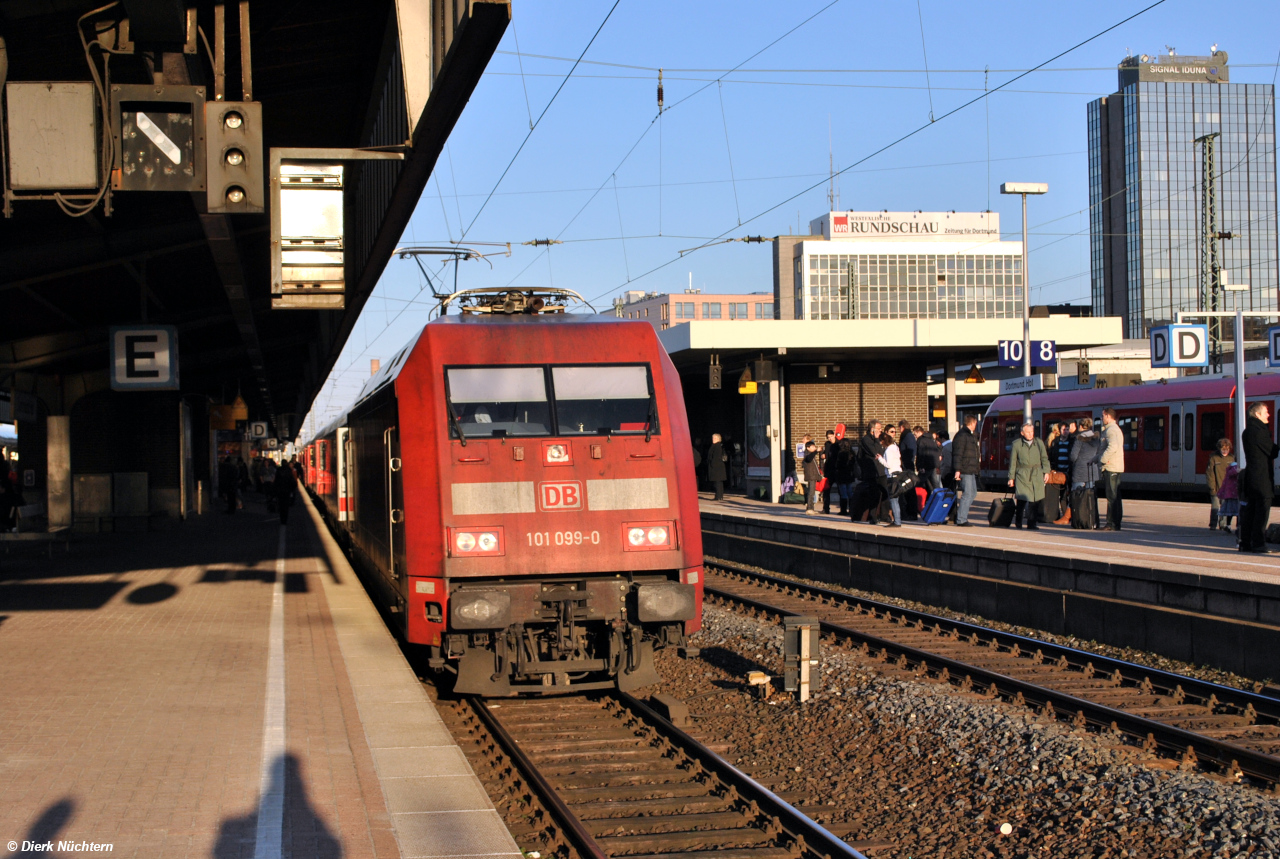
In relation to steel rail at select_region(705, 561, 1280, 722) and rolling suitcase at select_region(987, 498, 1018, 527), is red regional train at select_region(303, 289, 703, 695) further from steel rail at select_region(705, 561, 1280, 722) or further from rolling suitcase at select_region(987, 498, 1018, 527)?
rolling suitcase at select_region(987, 498, 1018, 527)

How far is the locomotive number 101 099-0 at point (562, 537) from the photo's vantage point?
27.5 ft

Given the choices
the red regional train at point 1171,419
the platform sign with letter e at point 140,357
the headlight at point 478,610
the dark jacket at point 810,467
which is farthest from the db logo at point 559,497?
the red regional train at point 1171,419

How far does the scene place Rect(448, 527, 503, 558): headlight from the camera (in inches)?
325

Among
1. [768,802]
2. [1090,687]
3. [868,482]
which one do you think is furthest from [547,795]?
[868,482]

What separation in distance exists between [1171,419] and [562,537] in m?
24.6

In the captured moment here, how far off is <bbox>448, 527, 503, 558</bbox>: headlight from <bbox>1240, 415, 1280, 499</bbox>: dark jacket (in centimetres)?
840

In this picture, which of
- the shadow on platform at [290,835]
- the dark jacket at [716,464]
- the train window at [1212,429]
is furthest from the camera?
the dark jacket at [716,464]

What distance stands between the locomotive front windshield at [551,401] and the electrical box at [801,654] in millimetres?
1824

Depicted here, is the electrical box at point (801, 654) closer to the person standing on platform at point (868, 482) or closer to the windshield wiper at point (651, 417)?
the windshield wiper at point (651, 417)

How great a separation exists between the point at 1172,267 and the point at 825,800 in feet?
519

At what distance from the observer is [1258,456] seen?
488 inches

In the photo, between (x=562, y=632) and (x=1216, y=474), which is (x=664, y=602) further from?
(x=1216, y=474)

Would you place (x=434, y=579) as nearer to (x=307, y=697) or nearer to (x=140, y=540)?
(x=307, y=697)

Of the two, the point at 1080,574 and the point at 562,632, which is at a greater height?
the point at 562,632
